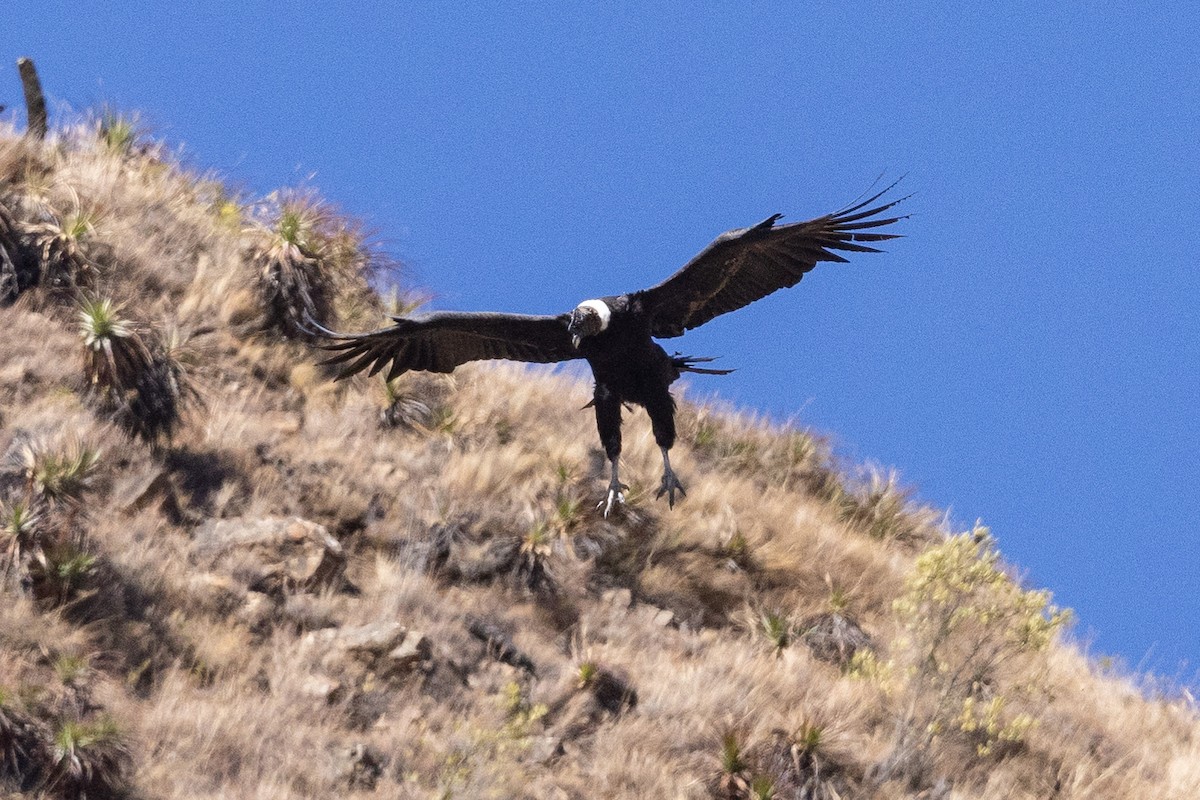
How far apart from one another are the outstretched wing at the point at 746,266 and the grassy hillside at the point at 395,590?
6.37 ft

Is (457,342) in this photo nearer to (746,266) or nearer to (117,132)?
(746,266)

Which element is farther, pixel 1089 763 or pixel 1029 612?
pixel 1089 763

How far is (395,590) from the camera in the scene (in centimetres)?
975

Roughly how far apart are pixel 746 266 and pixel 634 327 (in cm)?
94

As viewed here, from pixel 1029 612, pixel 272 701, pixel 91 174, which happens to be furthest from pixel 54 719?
pixel 91 174

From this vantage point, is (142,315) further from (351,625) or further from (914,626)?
(914,626)

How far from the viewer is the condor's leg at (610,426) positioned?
10.4 meters

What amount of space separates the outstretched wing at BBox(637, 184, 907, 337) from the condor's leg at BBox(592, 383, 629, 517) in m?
0.62

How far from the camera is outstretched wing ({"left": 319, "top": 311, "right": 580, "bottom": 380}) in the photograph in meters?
10.0

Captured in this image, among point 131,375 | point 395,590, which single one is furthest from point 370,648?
point 131,375

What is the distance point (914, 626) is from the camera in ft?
29.8

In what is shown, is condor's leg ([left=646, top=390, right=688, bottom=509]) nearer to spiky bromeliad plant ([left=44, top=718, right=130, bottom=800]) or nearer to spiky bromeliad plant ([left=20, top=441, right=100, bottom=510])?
spiky bromeliad plant ([left=20, top=441, right=100, bottom=510])

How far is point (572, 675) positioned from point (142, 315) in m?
4.95

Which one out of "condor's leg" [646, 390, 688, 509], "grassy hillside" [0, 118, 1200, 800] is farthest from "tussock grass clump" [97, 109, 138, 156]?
"condor's leg" [646, 390, 688, 509]
